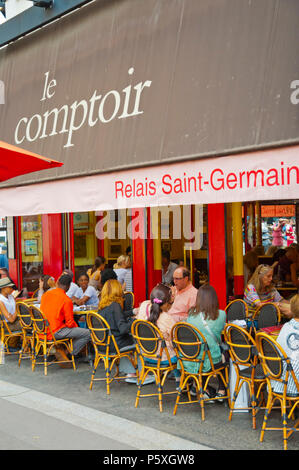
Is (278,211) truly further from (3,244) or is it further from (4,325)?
(3,244)

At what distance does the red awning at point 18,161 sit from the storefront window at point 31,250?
7785 mm

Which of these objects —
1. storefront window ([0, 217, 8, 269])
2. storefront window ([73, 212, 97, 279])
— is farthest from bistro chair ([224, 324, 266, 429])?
storefront window ([0, 217, 8, 269])

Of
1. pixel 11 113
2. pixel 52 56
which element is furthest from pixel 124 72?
pixel 11 113

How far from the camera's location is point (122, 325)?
7.63 metres

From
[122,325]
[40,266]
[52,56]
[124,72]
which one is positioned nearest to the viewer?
[122,325]

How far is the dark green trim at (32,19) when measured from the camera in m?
11.1

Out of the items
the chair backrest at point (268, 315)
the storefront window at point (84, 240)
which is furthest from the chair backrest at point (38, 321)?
the storefront window at point (84, 240)

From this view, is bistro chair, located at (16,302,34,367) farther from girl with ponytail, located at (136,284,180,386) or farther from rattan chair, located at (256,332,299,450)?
rattan chair, located at (256,332,299,450)

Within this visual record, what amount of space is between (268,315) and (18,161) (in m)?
3.81

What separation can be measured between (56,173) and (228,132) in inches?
147

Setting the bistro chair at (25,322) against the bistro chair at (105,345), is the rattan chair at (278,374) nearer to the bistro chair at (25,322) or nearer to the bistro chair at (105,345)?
the bistro chair at (105,345)

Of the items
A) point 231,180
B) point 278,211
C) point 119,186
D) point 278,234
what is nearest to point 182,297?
point 119,186

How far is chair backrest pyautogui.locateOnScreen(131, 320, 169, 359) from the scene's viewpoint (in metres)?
6.75
